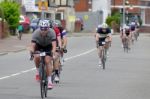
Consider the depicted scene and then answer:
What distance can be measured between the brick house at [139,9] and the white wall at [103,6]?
381 centimetres

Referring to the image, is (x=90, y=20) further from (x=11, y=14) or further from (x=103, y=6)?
(x=11, y=14)

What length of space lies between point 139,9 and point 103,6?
29.7 ft

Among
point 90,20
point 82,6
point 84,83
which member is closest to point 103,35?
point 84,83

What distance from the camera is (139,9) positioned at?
4584 inches

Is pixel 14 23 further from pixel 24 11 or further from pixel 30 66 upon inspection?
pixel 30 66

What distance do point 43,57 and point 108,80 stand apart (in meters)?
6.11

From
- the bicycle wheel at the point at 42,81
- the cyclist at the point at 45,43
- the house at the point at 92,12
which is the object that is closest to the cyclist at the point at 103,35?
the cyclist at the point at 45,43

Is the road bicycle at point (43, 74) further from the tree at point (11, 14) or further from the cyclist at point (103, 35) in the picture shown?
the tree at point (11, 14)

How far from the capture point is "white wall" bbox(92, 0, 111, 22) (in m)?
108

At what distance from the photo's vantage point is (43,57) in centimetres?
1638

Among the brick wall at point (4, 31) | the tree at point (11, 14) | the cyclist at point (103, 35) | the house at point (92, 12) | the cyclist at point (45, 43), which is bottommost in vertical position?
the house at point (92, 12)

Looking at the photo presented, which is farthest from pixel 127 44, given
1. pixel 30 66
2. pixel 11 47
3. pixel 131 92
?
pixel 131 92

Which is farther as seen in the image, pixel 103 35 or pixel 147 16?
pixel 147 16

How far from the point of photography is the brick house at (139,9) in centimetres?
11369
